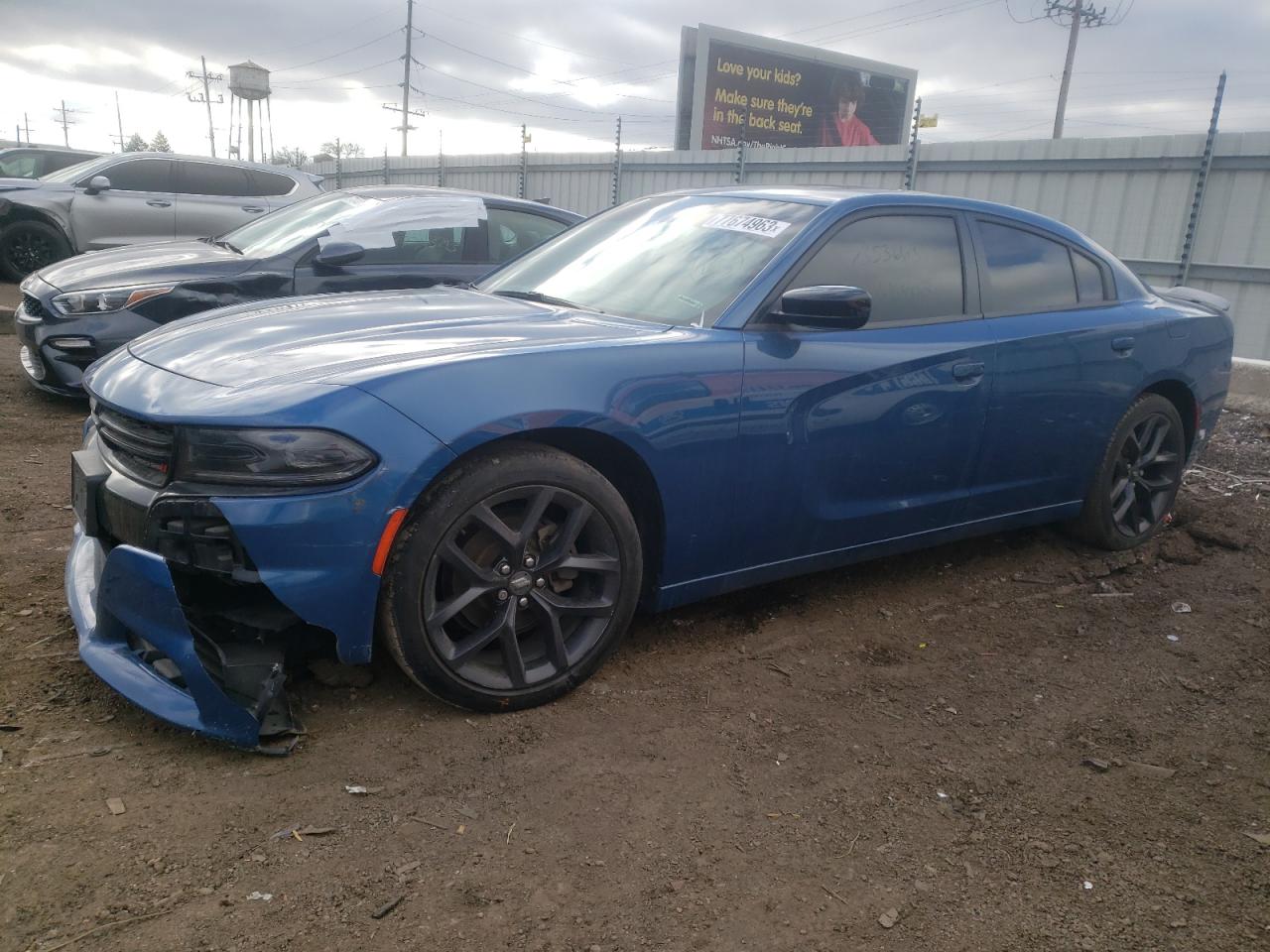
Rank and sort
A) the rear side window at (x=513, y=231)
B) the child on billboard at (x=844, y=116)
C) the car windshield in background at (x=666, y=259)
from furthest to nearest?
1. the child on billboard at (x=844, y=116)
2. the rear side window at (x=513, y=231)
3. the car windshield in background at (x=666, y=259)

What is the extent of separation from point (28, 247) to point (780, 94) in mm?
25190

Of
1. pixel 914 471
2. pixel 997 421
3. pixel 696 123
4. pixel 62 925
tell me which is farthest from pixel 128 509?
pixel 696 123

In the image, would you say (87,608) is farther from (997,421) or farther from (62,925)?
(997,421)

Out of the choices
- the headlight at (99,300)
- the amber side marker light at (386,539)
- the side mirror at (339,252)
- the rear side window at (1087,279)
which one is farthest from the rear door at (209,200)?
the amber side marker light at (386,539)

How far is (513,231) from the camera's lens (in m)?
6.66

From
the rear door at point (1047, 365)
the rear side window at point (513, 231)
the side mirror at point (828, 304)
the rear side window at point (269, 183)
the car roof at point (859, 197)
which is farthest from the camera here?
the rear side window at point (269, 183)

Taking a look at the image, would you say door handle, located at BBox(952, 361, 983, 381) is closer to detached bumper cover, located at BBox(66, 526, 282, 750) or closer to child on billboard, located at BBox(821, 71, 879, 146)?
detached bumper cover, located at BBox(66, 526, 282, 750)

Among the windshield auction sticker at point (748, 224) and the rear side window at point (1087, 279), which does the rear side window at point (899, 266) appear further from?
the rear side window at point (1087, 279)

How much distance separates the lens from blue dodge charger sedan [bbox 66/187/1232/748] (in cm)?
241

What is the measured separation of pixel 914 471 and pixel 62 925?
2819mm

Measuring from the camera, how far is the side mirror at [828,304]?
3.03 m

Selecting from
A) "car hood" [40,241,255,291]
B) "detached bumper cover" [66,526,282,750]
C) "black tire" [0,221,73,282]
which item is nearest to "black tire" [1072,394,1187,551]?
"detached bumper cover" [66,526,282,750]

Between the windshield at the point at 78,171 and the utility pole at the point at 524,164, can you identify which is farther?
the utility pole at the point at 524,164

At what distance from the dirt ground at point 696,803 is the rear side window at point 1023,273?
133 cm
